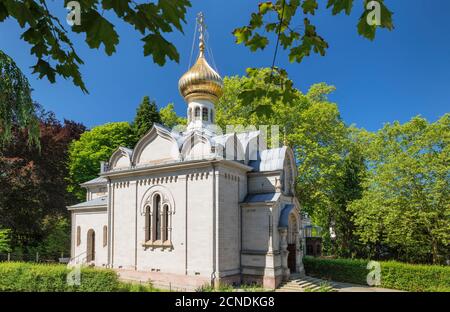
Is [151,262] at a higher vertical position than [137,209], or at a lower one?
lower

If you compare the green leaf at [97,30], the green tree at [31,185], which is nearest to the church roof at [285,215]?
the green leaf at [97,30]

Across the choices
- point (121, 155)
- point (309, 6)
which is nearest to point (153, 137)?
point (121, 155)

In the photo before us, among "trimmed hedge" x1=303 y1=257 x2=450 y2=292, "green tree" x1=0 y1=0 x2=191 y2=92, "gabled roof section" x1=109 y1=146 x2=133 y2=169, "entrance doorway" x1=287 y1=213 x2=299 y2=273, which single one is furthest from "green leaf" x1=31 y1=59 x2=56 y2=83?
"trimmed hedge" x1=303 y1=257 x2=450 y2=292

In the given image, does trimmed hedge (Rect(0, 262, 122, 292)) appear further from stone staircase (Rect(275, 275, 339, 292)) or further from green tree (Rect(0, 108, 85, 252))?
green tree (Rect(0, 108, 85, 252))

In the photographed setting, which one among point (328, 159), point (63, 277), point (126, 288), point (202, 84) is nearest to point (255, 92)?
point (126, 288)

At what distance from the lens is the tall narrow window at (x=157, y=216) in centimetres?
1772

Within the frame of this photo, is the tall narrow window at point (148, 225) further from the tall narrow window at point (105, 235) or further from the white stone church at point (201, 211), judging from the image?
the tall narrow window at point (105, 235)

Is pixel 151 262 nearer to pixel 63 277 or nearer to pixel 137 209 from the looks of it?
pixel 137 209

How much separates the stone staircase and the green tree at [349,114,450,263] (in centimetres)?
501

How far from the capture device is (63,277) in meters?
14.3

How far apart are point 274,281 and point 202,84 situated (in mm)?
11822

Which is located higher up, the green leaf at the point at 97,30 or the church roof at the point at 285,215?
the green leaf at the point at 97,30

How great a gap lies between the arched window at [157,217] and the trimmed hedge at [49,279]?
12.8 feet

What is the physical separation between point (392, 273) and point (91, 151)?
26.4m
